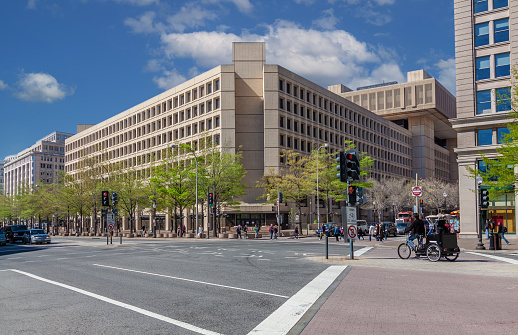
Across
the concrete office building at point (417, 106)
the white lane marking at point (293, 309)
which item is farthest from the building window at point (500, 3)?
the concrete office building at point (417, 106)

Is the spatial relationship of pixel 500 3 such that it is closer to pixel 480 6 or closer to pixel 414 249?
pixel 480 6

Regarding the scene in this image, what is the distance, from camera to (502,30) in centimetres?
4312

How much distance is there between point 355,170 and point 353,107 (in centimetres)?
7515

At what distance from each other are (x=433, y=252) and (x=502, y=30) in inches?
1290

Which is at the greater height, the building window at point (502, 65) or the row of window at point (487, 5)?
the row of window at point (487, 5)

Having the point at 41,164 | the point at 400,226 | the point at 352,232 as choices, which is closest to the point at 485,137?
the point at 400,226

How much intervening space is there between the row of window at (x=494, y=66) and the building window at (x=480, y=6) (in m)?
4.43

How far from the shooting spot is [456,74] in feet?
148

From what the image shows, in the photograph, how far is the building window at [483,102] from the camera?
4334 centimetres

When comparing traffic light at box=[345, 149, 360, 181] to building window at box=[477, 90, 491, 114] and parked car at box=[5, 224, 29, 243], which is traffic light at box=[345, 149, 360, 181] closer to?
building window at box=[477, 90, 491, 114]

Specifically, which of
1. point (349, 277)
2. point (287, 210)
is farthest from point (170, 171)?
point (349, 277)

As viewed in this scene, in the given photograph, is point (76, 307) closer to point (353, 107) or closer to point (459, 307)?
point (459, 307)

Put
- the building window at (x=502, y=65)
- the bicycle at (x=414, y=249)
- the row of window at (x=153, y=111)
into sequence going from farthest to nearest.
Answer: the row of window at (x=153, y=111)
the building window at (x=502, y=65)
the bicycle at (x=414, y=249)

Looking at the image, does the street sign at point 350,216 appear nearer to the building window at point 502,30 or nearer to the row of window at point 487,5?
the building window at point 502,30
